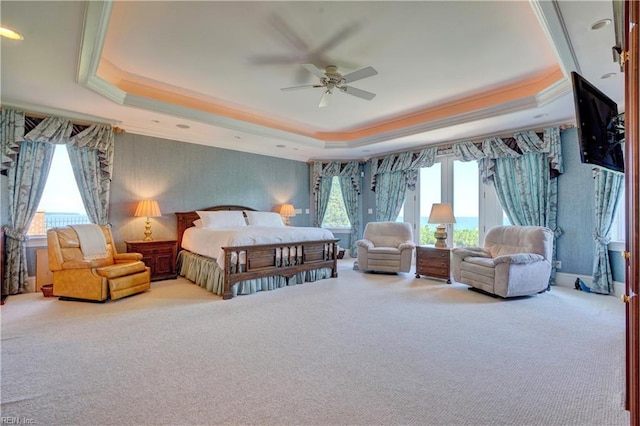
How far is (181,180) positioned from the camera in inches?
237

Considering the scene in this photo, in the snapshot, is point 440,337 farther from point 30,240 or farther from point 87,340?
point 30,240

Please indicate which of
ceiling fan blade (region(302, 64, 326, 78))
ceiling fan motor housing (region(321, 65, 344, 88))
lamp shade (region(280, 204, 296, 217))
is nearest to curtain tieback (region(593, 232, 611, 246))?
ceiling fan motor housing (region(321, 65, 344, 88))

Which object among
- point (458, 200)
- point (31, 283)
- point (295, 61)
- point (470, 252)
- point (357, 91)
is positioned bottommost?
point (31, 283)

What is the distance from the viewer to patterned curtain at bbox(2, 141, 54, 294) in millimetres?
4266

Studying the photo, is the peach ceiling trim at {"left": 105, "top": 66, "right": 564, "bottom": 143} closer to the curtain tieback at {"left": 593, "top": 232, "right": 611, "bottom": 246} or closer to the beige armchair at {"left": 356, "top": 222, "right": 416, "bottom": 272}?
the beige armchair at {"left": 356, "top": 222, "right": 416, "bottom": 272}

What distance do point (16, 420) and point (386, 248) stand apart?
5.15 metres

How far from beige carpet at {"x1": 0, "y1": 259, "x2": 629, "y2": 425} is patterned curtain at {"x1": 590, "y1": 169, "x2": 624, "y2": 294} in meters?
0.60

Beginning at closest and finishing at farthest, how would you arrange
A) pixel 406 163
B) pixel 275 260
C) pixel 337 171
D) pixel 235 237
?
1. pixel 235 237
2. pixel 275 260
3. pixel 406 163
4. pixel 337 171

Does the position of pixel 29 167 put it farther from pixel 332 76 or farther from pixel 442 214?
pixel 442 214

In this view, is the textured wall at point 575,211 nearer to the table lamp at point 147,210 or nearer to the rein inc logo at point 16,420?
the rein inc logo at point 16,420

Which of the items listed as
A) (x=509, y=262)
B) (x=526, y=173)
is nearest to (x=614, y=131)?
(x=509, y=262)

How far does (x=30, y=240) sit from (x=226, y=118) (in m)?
3.43

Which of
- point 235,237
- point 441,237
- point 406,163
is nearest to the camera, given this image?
point 235,237

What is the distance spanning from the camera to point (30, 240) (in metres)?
4.53
